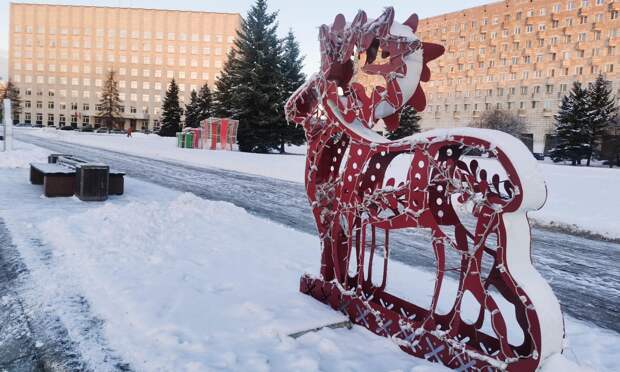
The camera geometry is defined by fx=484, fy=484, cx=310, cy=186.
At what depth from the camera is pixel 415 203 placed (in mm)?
3438

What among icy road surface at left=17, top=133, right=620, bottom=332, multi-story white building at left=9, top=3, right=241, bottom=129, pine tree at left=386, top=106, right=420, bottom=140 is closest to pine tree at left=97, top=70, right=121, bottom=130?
multi-story white building at left=9, top=3, right=241, bottom=129

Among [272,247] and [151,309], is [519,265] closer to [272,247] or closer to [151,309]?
[151,309]

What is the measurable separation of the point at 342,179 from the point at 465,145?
1354mm

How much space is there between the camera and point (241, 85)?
31969 mm

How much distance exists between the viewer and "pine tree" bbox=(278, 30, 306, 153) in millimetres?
32969

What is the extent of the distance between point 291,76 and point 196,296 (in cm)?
3048

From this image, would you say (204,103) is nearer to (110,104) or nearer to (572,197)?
Answer: (110,104)

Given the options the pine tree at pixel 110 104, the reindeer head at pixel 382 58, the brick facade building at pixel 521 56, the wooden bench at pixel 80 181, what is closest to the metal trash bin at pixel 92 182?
the wooden bench at pixel 80 181

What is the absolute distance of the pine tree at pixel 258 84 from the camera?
31.9 m

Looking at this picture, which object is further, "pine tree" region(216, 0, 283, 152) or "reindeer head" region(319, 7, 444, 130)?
"pine tree" region(216, 0, 283, 152)

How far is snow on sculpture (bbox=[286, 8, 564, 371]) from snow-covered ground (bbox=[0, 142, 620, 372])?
0.75 ft

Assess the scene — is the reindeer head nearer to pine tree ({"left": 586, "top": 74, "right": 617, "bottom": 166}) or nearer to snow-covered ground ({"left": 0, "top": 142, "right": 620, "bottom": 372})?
snow-covered ground ({"left": 0, "top": 142, "right": 620, "bottom": 372})

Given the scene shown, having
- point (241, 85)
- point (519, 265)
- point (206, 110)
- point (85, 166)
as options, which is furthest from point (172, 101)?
point (519, 265)

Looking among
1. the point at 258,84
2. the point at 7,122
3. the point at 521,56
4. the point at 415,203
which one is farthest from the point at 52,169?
the point at 521,56
